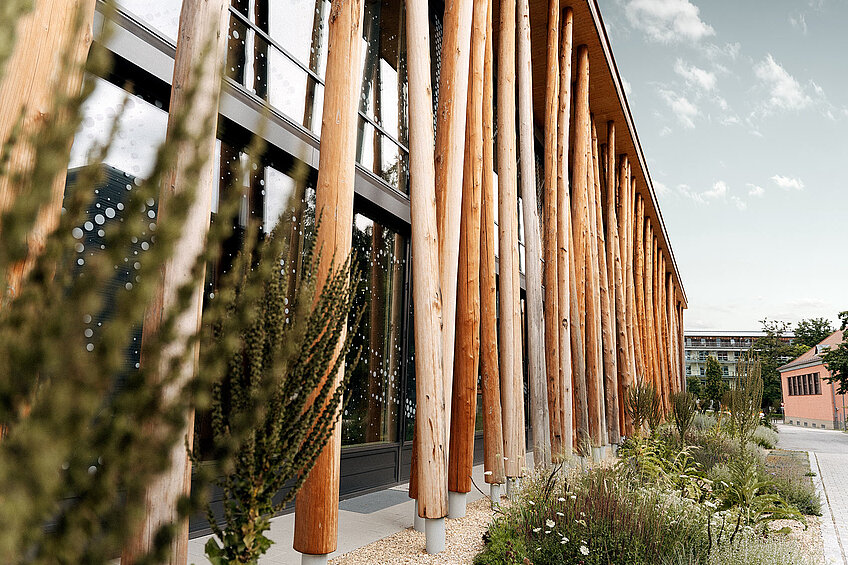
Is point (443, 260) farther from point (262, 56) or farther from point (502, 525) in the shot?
point (262, 56)

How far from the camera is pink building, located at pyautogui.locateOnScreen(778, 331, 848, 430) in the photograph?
3747cm

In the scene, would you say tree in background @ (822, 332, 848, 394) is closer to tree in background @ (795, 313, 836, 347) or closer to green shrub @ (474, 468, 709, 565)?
green shrub @ (474, 468, 709, 565)

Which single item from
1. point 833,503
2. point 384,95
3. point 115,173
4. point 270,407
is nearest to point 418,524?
point 270,407

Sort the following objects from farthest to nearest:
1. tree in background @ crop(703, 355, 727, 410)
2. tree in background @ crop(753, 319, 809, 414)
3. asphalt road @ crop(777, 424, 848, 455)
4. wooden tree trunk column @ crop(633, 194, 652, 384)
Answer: tree in background @ crop(753, 319, 809, 414), tree in background @ crop(703, 355, 727, 410), asphalt road @ crop(777, 424, 848, 455), wooden tree trunk column @ crop(633, 194, 652, 384)

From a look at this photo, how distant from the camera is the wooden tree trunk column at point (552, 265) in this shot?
7406 mm

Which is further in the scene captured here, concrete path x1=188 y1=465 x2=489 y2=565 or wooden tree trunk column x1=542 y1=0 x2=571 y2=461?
wooden tree trunk column x1=542 y1=0 x2=571 y2=461

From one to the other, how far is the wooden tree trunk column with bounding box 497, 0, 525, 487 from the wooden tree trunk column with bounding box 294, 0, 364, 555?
2.72 metres

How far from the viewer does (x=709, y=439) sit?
32.6 feet

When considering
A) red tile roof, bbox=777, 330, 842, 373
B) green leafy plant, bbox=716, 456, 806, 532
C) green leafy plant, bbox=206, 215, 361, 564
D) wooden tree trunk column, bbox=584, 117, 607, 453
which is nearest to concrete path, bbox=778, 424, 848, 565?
green leafy plant, bbox=716, 456, 806, 532

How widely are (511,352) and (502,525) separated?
6.14 feet

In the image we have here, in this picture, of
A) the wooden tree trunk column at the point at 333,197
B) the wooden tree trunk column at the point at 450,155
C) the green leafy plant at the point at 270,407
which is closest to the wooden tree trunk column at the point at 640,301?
the wooden tree trunk column at the point at 450,155

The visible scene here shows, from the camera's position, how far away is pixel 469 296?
515 cm

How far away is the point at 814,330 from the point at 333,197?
65.5 metres

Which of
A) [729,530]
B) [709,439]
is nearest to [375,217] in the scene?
[729,530]
